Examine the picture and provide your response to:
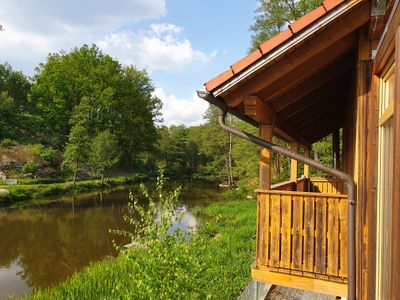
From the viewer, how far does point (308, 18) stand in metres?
3.08

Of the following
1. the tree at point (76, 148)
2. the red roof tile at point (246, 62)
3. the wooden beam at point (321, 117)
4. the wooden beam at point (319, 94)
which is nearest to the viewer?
the red roof tile at point (246, 62)

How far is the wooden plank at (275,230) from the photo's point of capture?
4051 mm

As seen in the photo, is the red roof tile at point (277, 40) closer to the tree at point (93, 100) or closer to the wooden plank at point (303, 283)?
the wooden plank at point (303, 283)

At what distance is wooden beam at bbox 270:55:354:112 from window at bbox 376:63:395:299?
1603 millimetres

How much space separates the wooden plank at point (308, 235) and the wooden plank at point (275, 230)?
33 centimetres

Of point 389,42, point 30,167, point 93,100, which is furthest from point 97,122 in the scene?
point 389,42

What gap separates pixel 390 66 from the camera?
2523mm

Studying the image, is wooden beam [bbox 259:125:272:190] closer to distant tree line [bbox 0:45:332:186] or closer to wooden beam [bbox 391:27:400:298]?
wooden beam [bbox 391:27:400:298]

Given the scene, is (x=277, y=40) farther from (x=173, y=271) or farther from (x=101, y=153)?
(x=101, y=153)

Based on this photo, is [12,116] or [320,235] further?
[12,116]

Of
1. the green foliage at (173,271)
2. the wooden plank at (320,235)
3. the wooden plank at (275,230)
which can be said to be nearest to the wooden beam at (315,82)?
the wooden plank at (275,230)

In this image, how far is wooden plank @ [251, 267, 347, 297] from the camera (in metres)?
3.73

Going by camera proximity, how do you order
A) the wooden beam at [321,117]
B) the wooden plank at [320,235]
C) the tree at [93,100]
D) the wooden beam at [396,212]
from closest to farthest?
the wooden beam at [396,212] → the wooden plank at [320,235] → the wooden beam at [321,117] → the tree at [93,100]

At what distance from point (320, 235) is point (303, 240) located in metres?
0.22
